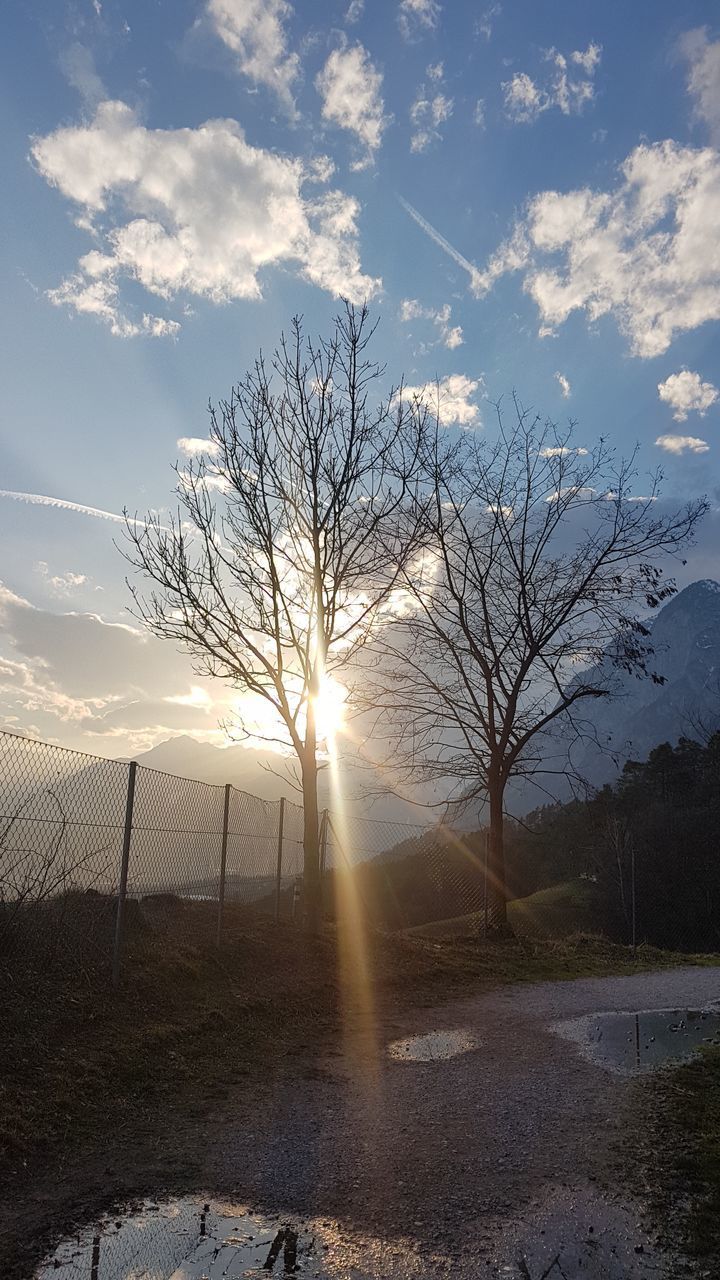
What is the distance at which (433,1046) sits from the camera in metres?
7.32

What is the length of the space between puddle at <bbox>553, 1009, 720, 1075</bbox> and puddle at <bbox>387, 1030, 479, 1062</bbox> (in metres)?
1.00

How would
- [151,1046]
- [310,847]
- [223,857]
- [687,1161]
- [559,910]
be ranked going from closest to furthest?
[687,1161]
[151,1046]
[223,857]
[310,847]
[559,910]

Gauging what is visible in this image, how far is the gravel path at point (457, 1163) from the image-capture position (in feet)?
10.7

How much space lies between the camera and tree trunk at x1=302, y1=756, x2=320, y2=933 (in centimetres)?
1230

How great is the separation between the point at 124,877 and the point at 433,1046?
3271 mm

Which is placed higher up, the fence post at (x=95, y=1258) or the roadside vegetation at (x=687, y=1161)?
the roadside vegetation at (x=687, y=1161)

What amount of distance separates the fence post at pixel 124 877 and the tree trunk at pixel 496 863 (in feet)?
33.5

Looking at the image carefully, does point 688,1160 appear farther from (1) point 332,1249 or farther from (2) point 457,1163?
(1) point 332,1249

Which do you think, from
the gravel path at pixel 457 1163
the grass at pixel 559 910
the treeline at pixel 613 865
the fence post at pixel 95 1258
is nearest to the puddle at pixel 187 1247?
the fence post at pixel 95 1258

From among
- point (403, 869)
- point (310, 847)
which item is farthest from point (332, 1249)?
point (403, 869)

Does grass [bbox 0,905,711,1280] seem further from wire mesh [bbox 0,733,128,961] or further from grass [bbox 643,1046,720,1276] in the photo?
grass [bbox 643,1046,720,1276]

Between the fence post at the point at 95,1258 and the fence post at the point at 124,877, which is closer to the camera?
the fence post at the point at 95,1258

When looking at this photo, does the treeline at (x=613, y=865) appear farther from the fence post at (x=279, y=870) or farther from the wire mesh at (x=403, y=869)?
the fence post at (x=279, y=870)

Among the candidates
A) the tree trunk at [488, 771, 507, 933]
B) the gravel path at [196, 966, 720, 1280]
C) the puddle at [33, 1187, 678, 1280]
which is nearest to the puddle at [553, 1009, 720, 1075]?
the gravel path at [196, 966, 720, 1280]
